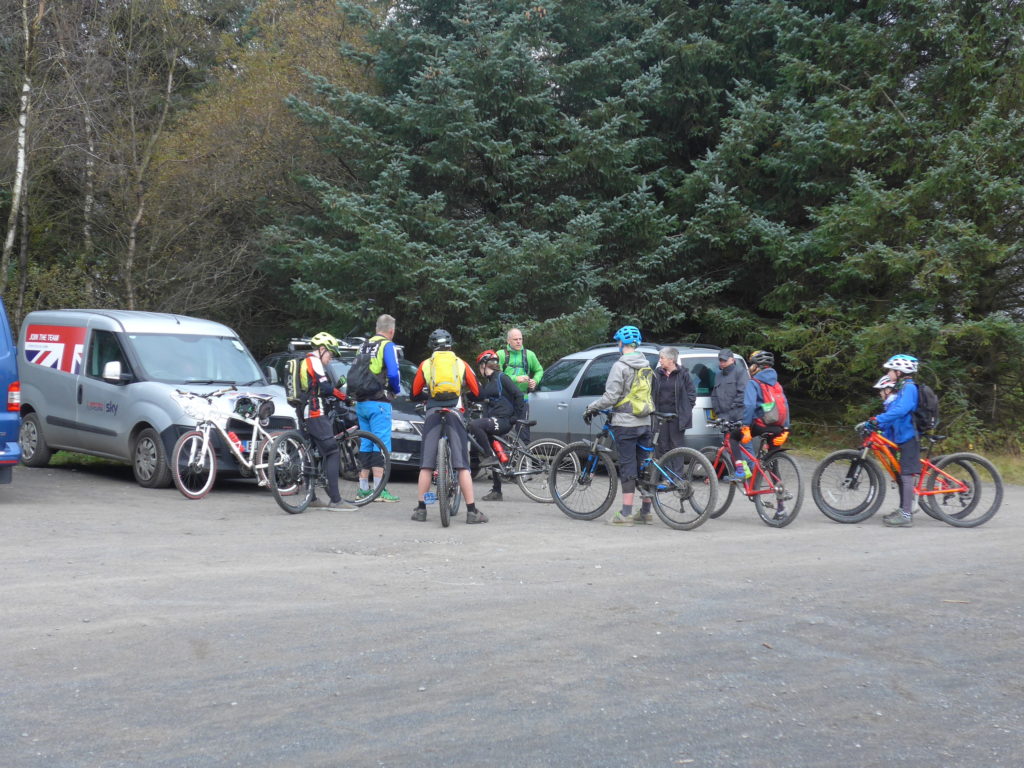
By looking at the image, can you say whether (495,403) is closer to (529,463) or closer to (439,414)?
(529,463)

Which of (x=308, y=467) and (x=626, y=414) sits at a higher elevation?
(x=626, y=414)

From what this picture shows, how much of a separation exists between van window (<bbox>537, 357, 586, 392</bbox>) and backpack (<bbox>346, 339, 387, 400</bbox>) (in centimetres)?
455

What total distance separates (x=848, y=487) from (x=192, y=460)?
22.5 feet

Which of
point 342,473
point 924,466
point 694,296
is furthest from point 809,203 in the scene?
point 342,473

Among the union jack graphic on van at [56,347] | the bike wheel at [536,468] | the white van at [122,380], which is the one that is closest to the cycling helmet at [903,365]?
the bike wheel at [536,468]

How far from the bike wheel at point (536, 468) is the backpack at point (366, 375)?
1.91m

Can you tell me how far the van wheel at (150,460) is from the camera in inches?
528

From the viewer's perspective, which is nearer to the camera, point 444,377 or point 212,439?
point 444,377

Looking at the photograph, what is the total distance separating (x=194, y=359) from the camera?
47.6 feet

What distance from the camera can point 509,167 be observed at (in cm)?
2141

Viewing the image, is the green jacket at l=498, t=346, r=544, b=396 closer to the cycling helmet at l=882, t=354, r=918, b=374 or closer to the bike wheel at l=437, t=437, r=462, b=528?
the bike wheel at l=437, t=437, r=462, b=528

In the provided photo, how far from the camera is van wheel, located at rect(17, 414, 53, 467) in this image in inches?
605

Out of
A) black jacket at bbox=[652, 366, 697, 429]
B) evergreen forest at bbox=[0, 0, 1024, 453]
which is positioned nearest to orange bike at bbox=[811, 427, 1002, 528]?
black jacket at bbox=[652, 366, 697, 429]

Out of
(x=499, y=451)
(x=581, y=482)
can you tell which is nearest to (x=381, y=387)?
(x=499, y=451)
